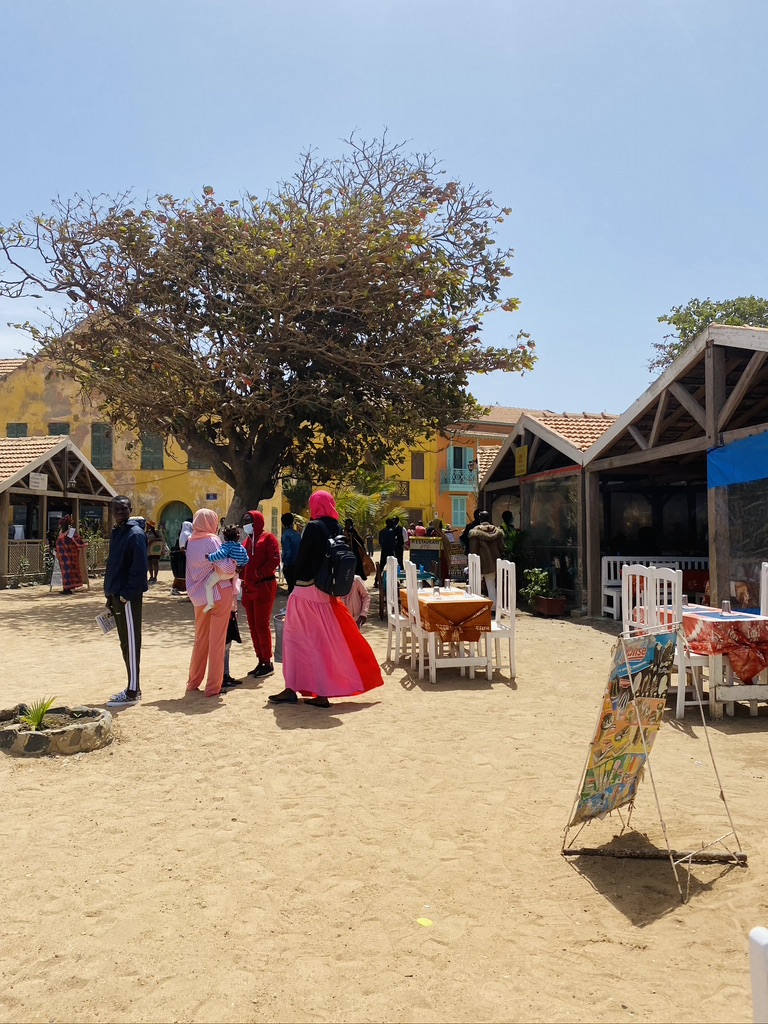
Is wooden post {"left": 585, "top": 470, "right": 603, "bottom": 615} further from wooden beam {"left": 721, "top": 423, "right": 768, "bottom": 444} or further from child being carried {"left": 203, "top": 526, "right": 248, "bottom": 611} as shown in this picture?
child being carried {"left": 203, "top": 526, "right": 248, "bottom": 611}

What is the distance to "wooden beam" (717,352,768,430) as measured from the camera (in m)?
8.57

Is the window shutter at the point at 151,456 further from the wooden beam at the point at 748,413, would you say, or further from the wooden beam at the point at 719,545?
the wooden beam at the point at 719,545

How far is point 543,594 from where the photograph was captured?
14.0 m

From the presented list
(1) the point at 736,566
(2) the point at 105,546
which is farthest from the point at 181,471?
(1) the point at 736,566

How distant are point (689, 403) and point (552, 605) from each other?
4838 millimetres

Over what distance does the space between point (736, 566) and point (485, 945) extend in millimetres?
7929

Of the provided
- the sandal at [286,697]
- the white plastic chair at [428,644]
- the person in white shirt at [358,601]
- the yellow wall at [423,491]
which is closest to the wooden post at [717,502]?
the white plastic chair at [428,644]

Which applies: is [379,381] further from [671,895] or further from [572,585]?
[671,895]

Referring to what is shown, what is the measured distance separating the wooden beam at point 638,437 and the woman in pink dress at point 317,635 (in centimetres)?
678

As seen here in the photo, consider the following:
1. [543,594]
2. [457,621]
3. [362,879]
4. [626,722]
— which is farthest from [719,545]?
[362,879]

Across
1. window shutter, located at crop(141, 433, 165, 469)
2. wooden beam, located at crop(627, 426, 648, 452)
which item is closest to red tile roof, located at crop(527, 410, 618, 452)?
wooden beam, located at crop(627, 426, 648, 452)

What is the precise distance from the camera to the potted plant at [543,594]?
13758mm

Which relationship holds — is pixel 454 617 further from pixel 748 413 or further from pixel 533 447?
pixel 533 447

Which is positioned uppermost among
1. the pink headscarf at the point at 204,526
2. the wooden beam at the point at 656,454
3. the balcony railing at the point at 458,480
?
the balcony railing at the point at 458,480
